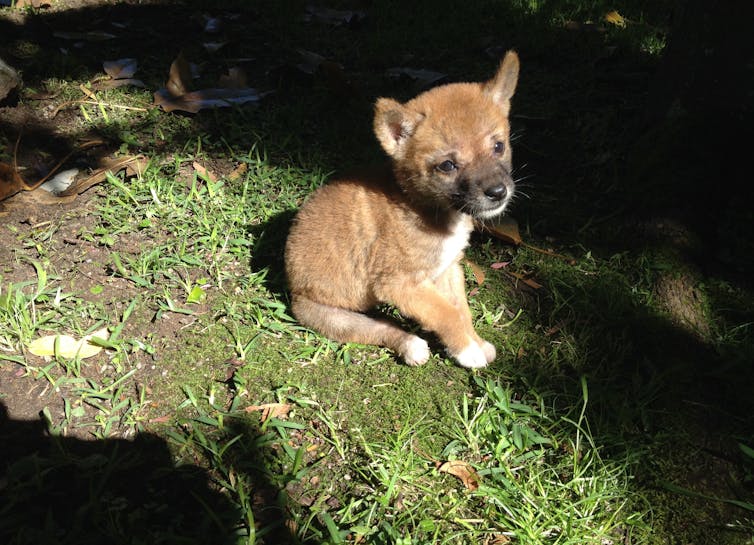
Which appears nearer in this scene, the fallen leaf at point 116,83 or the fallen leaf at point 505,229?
the fallen leaf at point 505,229

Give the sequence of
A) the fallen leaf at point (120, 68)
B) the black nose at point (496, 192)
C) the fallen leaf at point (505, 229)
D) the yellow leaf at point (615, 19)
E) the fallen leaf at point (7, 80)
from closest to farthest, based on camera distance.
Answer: the black nose at point (496, 192) < the fallen leaf at point (505, 229) < the fallen leaf at point (7, 80) < the fallen leaf at point (120, 68) < the yellow leaf at point (615, 19)

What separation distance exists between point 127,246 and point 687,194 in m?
3.91

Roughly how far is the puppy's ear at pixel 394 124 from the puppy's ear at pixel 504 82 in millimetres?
498

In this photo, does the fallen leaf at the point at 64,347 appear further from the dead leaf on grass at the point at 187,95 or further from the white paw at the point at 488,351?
the dead leaf on grass at the point at 187,95

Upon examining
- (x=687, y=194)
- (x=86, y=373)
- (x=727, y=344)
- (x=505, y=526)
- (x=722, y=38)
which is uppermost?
(x=722, y=38)

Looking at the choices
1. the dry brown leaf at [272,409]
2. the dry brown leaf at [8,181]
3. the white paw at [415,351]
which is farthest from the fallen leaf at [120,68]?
the white paw at [415,351]

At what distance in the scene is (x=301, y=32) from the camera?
643 centimetres

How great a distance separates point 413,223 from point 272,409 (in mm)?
1347

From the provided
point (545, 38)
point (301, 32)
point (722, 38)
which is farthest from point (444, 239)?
point (301, 32)

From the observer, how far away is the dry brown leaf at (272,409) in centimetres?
318

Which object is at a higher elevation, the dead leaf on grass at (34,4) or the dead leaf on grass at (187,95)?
the dead leaf on grass at (34,4)

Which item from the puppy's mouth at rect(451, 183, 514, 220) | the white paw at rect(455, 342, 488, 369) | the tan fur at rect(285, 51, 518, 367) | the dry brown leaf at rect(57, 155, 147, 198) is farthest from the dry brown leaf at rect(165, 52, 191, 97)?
the white paw at rect(455, 342, 488, 369)

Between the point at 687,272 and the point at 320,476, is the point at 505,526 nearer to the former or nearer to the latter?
the point at 320,476

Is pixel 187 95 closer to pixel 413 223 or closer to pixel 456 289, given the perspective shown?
pixel 413 223
